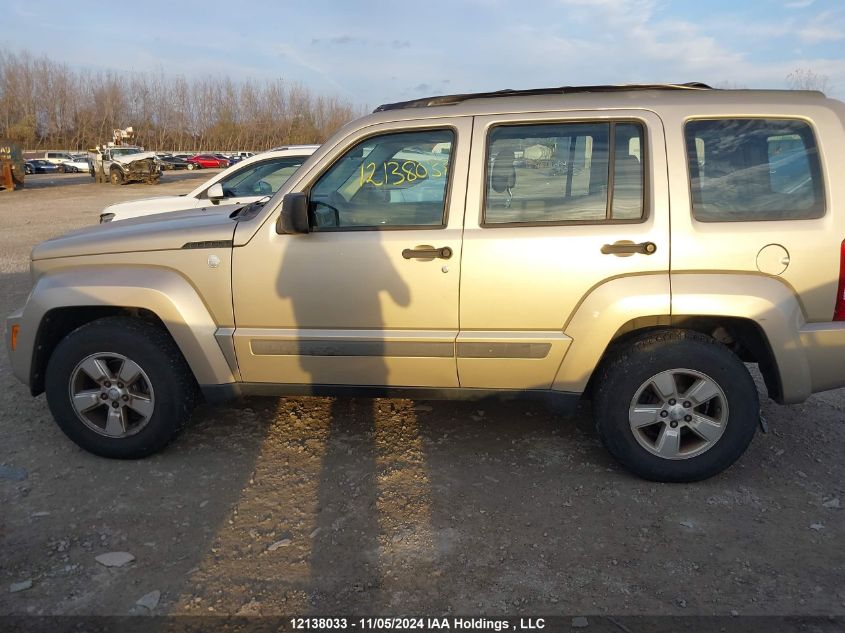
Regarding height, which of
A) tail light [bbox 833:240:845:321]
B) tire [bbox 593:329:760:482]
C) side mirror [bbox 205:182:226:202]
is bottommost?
tire [bbox 593:329:760:482]

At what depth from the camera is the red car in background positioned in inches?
2562

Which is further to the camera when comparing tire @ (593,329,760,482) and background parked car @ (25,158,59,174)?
background parked car @ (25,158,59,174)

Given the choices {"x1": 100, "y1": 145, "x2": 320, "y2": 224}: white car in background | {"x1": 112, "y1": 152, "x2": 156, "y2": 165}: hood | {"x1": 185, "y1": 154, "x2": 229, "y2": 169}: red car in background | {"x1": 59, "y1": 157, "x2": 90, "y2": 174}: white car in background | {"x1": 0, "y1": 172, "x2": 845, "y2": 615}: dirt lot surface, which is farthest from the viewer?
{"x1": 185, "y1": 154, "x2": 229, "y2": 169}: red car in background

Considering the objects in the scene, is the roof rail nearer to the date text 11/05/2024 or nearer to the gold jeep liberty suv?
the gold jeep liberty suv

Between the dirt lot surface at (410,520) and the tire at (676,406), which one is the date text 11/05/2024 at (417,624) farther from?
the tire at (676,406)

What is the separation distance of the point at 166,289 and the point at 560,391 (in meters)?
2.30

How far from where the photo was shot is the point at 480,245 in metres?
3.57

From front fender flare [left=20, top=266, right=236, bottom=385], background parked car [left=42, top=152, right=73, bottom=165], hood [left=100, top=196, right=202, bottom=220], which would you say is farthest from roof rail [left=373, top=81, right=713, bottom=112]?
background parked car [left=42, top=152, right=73, bottom=165]

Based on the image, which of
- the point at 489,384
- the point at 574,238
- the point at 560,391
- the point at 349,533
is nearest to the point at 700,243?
the point at 574,238

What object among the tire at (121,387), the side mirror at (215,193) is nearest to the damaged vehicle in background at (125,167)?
the side mirror at (215,193)

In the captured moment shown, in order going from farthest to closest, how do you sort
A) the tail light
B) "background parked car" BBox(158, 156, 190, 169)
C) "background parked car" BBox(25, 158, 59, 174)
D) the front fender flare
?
1. "background parked car" BBox(158, 156, 190, 169)
2. "background parked car" BBox(25, 158, 59, 174)
3. the front fender flare
4. the tail light

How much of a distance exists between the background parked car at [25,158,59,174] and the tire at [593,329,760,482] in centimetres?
5750

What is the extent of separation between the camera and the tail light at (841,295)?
3.37 m

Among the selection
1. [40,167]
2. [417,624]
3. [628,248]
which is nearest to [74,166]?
[40,167]
